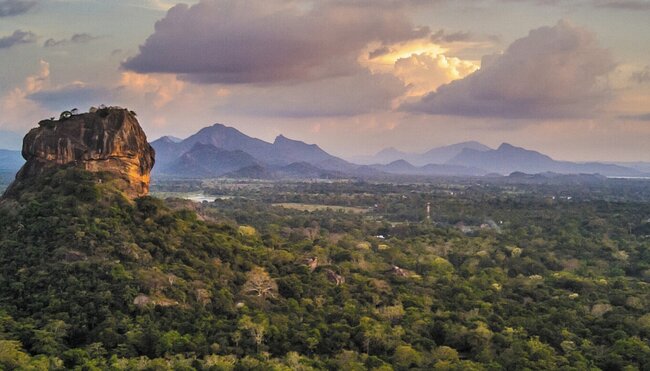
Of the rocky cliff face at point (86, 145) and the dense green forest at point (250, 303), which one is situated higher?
the rocky cliff face at point (86, 145)

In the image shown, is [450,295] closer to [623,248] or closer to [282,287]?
[282,287]

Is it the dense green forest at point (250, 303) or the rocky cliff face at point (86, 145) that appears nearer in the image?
the dense green forest at point (250, 303)

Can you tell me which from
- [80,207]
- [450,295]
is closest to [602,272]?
[450,295]

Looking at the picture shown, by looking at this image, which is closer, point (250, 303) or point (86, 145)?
point (250, 303)

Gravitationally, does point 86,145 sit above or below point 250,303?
above
